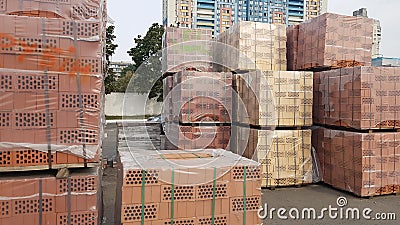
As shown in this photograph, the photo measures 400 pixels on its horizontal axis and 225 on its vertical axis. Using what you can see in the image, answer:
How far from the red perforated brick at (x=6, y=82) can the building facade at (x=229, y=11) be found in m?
50.3

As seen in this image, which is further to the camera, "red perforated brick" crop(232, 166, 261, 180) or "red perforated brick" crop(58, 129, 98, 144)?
"red perforated brick" crop(232, 166, 261, 180)

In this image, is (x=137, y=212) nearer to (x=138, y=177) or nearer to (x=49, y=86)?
(x=138, y=177)

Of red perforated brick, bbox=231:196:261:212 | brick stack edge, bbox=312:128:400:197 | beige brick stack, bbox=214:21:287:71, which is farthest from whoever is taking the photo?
beige brick stack, bbox=214:21:287:71

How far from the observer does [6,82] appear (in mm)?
2951

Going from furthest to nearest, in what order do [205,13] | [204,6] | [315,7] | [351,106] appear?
[315,7] < [204,6] < [205,13] < [351,106]

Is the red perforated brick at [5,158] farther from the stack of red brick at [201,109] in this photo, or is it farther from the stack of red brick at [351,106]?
the stack of red brick at [351,106]

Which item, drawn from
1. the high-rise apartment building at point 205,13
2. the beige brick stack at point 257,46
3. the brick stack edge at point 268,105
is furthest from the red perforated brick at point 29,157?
the high-rise apartment building at point 205,13

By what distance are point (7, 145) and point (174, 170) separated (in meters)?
1.61

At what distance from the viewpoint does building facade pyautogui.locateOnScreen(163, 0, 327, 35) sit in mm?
53931

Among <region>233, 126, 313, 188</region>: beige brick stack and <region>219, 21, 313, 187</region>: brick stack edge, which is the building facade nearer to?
<region>219, 21, 313, 187</region>: brick stack edge

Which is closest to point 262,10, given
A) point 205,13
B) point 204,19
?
point 205,13

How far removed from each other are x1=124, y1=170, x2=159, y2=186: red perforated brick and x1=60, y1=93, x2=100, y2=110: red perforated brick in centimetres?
77

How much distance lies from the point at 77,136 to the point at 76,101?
344 millimetres

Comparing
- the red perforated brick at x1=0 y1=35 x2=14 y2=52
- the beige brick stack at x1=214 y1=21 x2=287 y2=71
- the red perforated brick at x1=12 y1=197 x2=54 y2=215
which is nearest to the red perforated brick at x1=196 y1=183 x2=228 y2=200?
the red perforated brick at x1=12 y1=197 x2=54 y2=215
